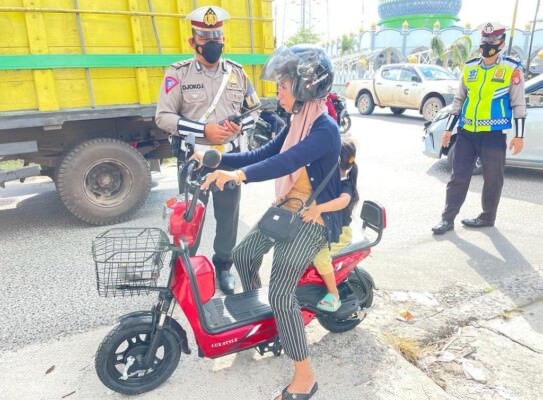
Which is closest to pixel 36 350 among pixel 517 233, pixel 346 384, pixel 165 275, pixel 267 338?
pixel 165 275

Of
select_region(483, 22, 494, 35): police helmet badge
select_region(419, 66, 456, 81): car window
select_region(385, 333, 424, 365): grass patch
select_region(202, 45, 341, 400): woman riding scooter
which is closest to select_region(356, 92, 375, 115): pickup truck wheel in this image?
select_region(419, 66, 456, 81): car window

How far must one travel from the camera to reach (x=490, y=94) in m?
4.12

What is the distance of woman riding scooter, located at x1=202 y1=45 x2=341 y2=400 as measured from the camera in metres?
2.03

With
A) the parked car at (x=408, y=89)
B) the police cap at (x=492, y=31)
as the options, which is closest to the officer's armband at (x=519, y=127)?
the police cap at (x=492, y=31)

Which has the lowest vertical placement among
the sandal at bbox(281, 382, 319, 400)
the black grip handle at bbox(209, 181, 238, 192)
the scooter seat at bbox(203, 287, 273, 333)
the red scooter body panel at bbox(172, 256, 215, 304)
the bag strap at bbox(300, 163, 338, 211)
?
the sandal at bbox(281, 382, 319, 400)

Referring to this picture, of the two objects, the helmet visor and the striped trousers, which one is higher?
the helmet visor

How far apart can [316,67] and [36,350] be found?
2.37m

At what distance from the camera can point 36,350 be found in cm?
271

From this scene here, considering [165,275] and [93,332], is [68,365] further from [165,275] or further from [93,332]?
[165,275]

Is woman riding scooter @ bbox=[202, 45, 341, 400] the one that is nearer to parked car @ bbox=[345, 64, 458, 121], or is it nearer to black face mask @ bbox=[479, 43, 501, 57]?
black face mask @ bbox=[479, 43, 501, 57]

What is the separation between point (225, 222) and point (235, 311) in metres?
1.06

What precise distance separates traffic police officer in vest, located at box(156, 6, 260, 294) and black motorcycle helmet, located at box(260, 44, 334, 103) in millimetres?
763

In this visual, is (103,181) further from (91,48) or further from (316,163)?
(316,163)

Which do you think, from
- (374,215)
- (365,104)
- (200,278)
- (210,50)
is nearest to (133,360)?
(200,278)
